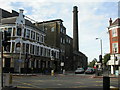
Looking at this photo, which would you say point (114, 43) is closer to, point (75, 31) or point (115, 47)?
point (115, 47)

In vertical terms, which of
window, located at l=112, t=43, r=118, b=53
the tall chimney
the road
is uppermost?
the tall chimney

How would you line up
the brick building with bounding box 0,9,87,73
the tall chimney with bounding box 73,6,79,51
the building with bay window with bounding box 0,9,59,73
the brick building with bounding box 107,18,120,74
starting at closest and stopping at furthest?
the brick building with bounding box 107,18,120,74
the building with bay window with bounding box 0,9,59,73
the brick building with bounding box 0,9,87,73
the tall chimney with bounding box 73,6,79,51

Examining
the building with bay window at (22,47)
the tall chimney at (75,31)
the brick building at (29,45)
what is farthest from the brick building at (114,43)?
the tall chimney at (75,31)

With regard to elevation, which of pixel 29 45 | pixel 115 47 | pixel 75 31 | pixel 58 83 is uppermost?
pixel 75 31

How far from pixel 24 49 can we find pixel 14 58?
10.3 ft

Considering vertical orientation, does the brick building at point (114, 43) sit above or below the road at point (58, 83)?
above

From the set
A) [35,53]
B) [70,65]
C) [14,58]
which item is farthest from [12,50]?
[70,65]

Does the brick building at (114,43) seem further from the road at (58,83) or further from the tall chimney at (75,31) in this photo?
the tall chimney at (75,31)

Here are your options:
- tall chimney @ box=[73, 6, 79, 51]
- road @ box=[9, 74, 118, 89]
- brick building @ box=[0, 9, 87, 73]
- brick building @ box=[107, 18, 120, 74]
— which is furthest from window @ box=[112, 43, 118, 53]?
tall chimney @ box=[73, 6, 79, 51]

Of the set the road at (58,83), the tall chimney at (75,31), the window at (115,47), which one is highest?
the tall chimney at (75,31)

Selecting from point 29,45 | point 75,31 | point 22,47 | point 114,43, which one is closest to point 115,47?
point 114,43

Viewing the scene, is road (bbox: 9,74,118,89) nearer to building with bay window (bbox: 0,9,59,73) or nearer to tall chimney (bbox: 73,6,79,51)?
building with bay window (bbox: 0,9,59,73)

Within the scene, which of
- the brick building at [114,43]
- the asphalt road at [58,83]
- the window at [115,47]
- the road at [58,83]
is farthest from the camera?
the window at [115,47]

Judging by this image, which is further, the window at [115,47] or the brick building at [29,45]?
the brick building at [29,45]
